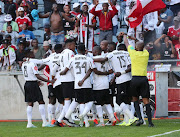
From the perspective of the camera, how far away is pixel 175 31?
16.1 metres

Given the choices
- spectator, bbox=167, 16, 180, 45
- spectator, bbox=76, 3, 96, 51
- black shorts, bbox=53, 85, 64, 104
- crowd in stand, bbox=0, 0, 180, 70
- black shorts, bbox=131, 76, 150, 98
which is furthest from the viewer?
spectator, bbox=76, 3, 96, 51

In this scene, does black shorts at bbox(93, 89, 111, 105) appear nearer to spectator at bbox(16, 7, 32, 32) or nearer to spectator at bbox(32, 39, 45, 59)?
spectator at bbox(32, 39, 45, 59)

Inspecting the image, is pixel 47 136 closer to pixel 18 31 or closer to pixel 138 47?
pixel 138 47

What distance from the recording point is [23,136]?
952 cm

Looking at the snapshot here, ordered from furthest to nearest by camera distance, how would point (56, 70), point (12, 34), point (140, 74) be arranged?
1. point (12, 34)
2. point (56, 70)
3. point (140, 74)

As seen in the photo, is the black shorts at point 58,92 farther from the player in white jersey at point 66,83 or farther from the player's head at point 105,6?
the player's head at point 105,6

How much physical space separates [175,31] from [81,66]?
577cm

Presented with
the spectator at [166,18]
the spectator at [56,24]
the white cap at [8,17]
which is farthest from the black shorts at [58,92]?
the white cap at [8,17]

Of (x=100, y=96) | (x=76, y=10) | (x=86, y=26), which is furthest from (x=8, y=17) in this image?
(x=100, y=96)

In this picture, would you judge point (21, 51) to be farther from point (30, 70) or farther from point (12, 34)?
point (30, 70)

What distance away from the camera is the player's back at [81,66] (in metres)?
11.4

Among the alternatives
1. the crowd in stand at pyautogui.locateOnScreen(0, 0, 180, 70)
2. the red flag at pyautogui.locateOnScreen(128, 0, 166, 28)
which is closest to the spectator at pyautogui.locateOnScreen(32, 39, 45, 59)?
the crowd in stand at pyautogui.locateOnScreen(0, 0, 180, 70)

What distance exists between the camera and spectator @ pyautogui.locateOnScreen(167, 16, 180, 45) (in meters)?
15.9

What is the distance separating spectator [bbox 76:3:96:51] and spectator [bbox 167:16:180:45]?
8.96 ft
